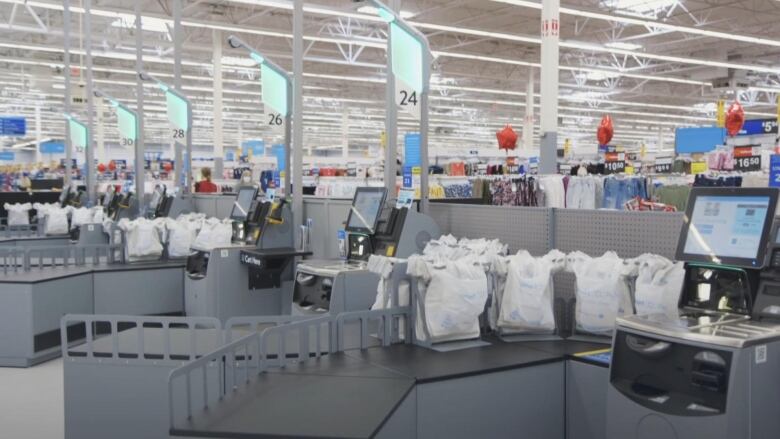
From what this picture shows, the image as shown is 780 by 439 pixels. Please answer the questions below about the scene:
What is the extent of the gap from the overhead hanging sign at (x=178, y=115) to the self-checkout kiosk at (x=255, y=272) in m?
2.52

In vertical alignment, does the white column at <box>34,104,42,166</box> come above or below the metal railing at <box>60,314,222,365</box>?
above

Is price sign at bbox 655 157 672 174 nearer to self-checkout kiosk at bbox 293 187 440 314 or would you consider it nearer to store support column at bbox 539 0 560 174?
store support column at bbox 539 0 560 174

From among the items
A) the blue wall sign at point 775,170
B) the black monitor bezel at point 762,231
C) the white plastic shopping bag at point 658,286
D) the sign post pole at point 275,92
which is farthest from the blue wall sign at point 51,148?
the black monitor bezel at point 762,231

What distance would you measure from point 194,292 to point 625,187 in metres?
4.25

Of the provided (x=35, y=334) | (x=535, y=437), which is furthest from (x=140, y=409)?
(x=35, y=334)

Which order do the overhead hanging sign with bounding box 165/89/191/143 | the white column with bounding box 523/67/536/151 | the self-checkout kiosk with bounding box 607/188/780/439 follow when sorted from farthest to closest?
the white column with bounding box 523/67/536/151
the overhead hanging sign with bounding box 165/89/191/143
the self-checkout kiosk with bounding box 607/188/780/439

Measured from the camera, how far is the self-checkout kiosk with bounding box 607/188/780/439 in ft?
7.39

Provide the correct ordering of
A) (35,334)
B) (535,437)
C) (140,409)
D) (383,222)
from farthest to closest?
(35,334), (383,222), (140,409), (535,437)

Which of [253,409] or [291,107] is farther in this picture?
[291,107]

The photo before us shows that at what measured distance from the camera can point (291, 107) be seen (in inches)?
247

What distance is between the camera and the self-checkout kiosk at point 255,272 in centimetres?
570

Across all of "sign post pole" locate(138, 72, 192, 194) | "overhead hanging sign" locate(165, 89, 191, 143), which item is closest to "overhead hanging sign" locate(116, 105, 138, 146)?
"sign post pole" locate(138, 72, 192, 194)

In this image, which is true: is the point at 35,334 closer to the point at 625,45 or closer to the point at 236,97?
the point at 625,45

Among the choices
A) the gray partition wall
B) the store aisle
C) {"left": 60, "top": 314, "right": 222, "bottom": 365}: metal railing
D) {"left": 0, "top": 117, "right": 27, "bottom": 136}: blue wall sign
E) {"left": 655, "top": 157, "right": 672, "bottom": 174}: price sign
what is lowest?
the store aisle
